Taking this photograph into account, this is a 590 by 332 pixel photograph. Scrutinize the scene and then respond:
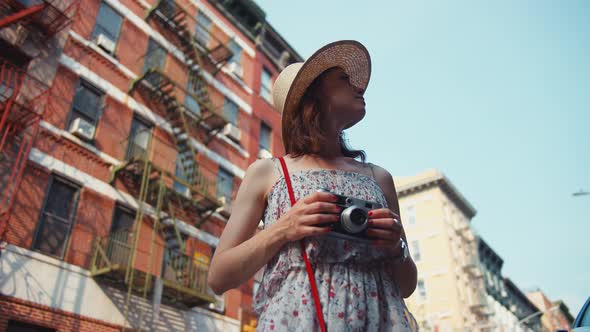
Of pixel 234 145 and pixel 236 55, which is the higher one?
pixel 236 55

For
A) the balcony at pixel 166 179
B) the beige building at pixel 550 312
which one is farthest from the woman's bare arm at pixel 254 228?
the beige building at pixel 550 312

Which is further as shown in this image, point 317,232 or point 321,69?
point 321,69

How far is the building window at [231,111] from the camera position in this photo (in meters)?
21.0

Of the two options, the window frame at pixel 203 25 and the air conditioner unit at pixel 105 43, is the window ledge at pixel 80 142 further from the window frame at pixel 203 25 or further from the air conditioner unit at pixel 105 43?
the window frame at pixel 203 25

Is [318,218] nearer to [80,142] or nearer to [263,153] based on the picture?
[80,142]

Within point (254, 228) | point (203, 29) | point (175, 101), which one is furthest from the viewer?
point (203, 29)

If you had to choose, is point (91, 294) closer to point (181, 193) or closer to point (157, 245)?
point (157, 245)

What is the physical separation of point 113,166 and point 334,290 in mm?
14204

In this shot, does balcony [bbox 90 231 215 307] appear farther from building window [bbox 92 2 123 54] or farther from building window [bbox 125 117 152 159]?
building window [bbox 92 2 123 54]

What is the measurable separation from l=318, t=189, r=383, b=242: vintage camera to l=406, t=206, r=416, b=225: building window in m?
43.7

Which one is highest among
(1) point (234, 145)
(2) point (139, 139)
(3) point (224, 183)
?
(1) point (234, 145)

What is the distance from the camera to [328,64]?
2.39 metres

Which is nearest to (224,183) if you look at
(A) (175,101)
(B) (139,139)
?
(A) (175,101)

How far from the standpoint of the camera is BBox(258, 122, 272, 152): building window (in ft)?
74.8
